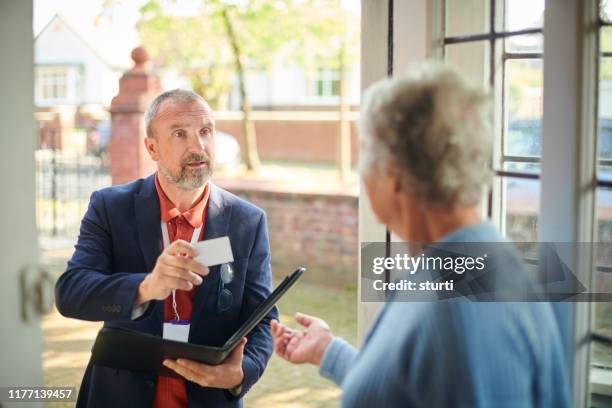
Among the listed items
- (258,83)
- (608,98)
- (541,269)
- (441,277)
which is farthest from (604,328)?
(258,83)

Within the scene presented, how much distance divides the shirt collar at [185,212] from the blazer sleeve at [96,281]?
0.58 ft

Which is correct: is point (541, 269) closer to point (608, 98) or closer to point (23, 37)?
point (608, 98)

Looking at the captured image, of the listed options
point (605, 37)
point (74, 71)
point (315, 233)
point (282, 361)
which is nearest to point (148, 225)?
point (605, 37)

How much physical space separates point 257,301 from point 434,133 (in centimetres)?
120

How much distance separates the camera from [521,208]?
2574 mm

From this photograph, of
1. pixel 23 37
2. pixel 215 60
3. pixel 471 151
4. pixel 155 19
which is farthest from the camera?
pixel 215 60

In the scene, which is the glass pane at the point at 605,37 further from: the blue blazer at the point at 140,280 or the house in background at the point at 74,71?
the house in background at the point at 74,71

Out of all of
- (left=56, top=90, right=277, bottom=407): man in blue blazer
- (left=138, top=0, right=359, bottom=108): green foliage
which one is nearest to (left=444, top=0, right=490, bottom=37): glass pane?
(left=56, top=90, right=277, bottom=407): man in blue blazer

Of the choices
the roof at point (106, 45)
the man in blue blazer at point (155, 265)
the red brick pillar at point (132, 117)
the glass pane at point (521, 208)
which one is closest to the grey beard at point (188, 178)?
the man in blue blazer at point (155, 265)

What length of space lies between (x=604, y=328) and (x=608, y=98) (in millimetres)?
629

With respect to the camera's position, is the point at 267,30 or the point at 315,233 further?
the point at 267,30

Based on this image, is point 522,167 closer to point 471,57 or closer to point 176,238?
point 471,57

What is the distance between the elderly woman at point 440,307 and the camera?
1.33 m

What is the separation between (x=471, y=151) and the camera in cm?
139
